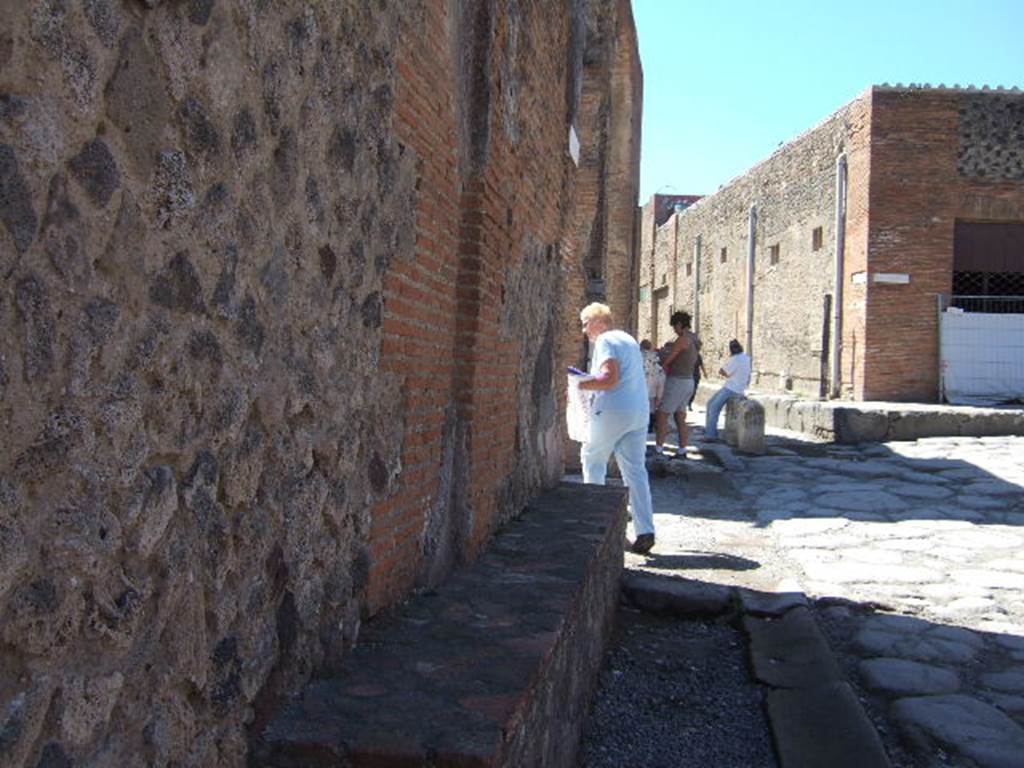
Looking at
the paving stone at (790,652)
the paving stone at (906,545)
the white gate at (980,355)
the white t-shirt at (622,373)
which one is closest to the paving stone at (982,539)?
the paving stone at (906,545)

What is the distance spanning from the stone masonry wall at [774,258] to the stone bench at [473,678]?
46.2ft

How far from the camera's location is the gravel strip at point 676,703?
3561 millimetres

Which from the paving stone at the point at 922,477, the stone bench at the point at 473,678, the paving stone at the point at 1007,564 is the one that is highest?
the stone bench at the point at 473,678

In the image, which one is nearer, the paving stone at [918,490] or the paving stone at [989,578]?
the paving stone at [989,578]

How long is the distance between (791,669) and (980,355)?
1224cm

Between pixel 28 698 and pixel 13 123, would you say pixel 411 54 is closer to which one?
pixel 13 123

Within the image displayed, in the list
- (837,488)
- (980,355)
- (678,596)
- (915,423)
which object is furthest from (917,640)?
(980,355)

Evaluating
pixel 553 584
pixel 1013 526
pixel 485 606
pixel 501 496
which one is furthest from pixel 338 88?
pixel 1013 526

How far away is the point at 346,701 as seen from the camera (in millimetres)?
2148

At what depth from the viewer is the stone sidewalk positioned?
12.6ft

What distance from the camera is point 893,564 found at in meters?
6.23

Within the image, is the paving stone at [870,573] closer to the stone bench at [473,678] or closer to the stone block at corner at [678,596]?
the stone block at corner at [678,596]

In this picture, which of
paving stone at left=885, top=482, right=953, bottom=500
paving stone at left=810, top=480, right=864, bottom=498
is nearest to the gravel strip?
paving stone at left=810, top=480, right=864, bottom=498

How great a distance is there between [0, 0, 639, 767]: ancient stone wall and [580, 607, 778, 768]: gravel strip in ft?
3.26
